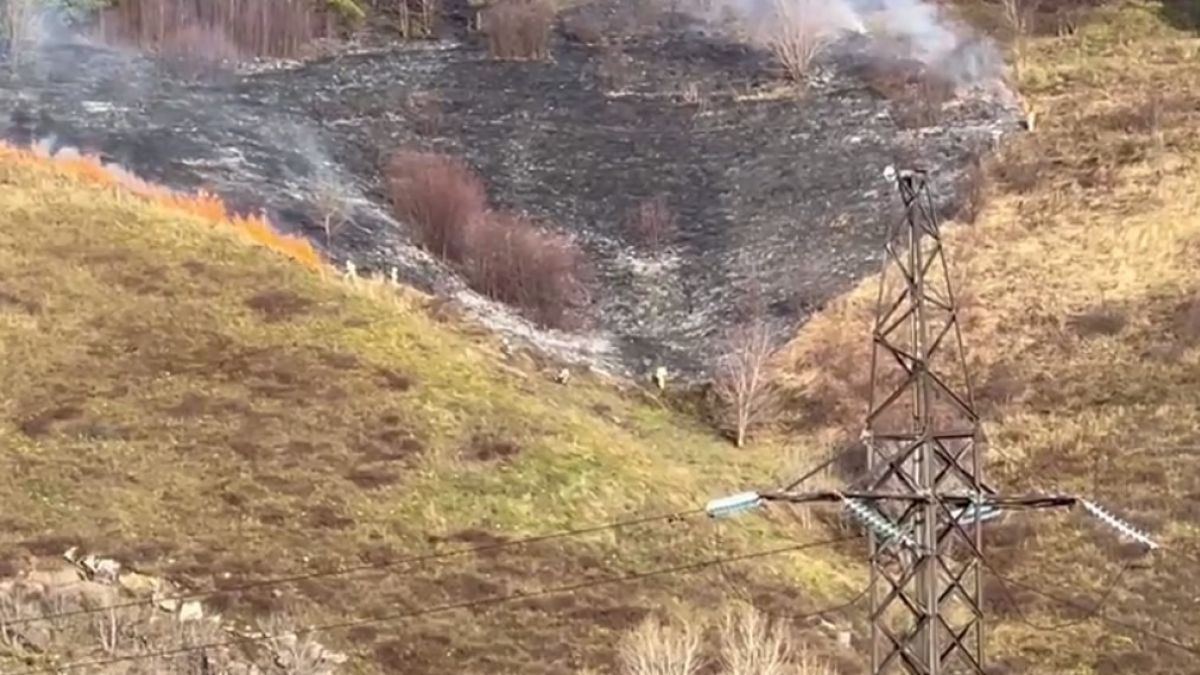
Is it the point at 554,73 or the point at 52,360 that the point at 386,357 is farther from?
the point at 554,73

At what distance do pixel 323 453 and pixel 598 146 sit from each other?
28152 millimetres

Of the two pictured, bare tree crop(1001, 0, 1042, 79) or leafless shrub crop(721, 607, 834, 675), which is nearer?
leafless shrub crop(721, 607, 834, 675)

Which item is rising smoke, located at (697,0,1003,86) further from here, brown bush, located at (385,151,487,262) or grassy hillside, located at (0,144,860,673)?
grassy hillside, located at (0,144,860,673)

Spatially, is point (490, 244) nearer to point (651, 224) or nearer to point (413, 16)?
point (651, 224)

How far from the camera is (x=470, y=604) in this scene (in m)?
34.4

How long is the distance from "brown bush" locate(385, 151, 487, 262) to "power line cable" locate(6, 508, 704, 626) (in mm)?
18673

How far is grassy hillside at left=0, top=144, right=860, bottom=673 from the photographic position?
3406cm

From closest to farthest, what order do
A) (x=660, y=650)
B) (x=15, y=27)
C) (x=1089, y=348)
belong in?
(x=660, y=650) → (x=1089, y=348) → (x=15, y=27)

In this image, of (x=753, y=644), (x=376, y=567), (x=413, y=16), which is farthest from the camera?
(x=413, y=16)

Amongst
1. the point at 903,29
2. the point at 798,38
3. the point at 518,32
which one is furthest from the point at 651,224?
the point at 903,29

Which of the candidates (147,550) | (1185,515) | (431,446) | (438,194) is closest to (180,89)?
(438,194)

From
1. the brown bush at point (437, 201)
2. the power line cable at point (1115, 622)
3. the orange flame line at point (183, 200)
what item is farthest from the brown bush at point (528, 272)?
the power line cable at point (1115, 622)

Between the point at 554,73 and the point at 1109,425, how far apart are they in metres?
33.7

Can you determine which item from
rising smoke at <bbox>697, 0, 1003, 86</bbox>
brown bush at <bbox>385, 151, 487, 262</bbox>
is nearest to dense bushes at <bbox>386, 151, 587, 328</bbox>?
brown bush at <bbox>385, 151, 487, 262</bbox>
